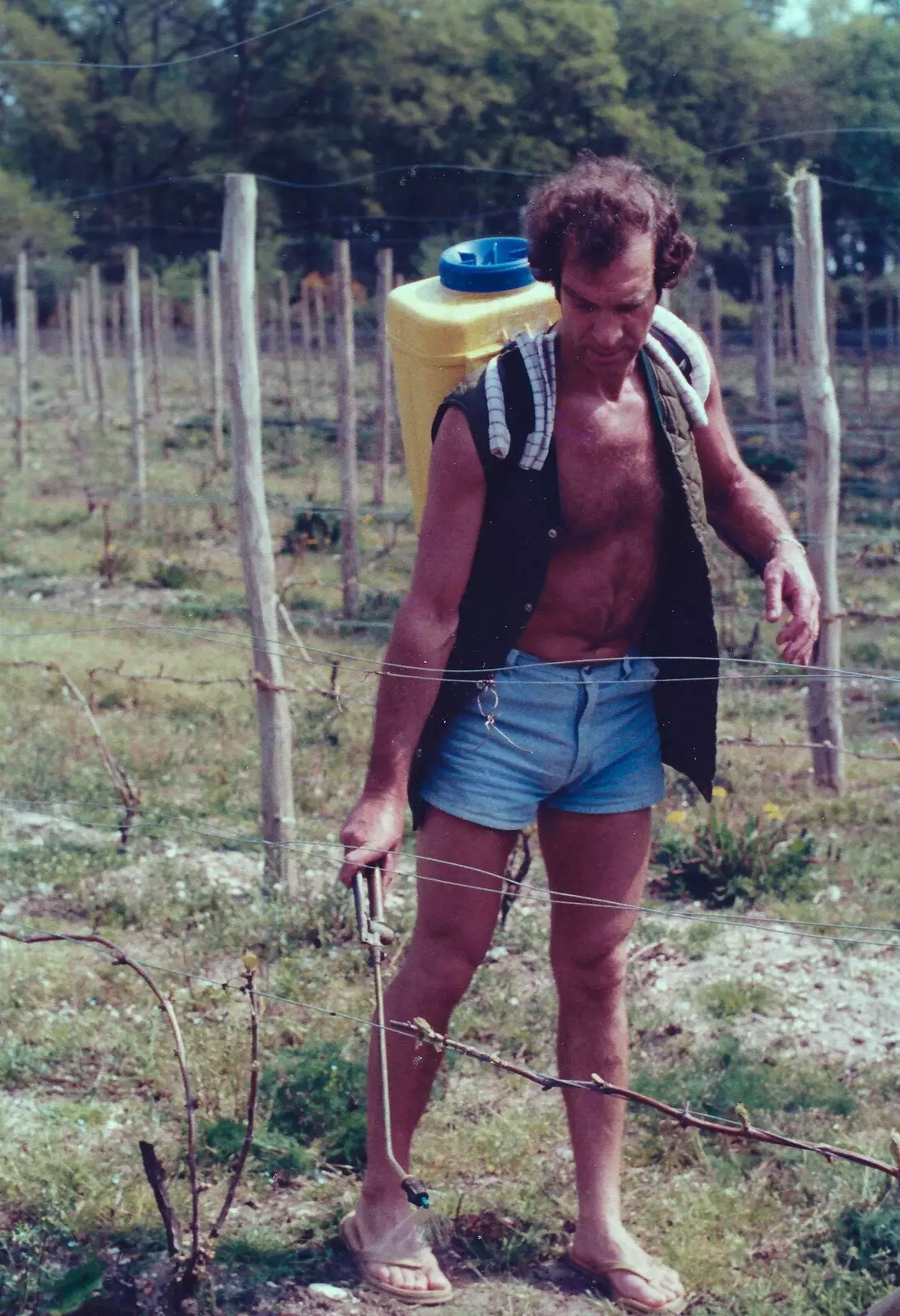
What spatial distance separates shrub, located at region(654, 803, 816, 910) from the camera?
4270 mm

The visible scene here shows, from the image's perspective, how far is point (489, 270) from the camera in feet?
8.28

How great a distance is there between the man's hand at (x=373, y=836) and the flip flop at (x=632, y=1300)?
2.52 ft

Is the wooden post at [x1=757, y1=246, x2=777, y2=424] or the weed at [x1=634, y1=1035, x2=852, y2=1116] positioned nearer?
the weed at [x1=634, y1=1035, x2=852, y2=1116]

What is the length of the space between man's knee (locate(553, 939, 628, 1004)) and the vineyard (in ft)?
0.47

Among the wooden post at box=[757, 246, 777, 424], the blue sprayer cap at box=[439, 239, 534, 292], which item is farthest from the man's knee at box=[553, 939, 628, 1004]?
the wooden post at box=[757, 246, 777, 424]

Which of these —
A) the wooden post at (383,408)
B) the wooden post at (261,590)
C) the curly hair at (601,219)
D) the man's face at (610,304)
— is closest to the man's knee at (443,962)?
the man's face at (610,304)

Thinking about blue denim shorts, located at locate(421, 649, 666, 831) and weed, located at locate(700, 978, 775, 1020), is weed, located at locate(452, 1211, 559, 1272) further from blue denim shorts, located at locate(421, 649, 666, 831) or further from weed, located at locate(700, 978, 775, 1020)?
weed, located at locate(700, 978, 775, 1020)

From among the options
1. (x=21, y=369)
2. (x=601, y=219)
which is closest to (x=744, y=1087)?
(x=601, y=219)

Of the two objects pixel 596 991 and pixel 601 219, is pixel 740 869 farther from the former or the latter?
pixel 601 219

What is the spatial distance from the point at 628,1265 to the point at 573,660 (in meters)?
1.00

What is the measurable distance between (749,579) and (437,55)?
27077 millimetres

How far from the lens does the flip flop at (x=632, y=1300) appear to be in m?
2.46

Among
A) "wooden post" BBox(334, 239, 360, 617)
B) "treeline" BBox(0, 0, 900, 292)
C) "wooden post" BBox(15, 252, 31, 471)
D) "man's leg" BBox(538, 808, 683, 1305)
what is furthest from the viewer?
"treeline" BBox(0, 0, 900, 292)

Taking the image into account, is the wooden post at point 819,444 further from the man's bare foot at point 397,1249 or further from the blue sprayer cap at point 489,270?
the man's bare foot at point 397,1249
